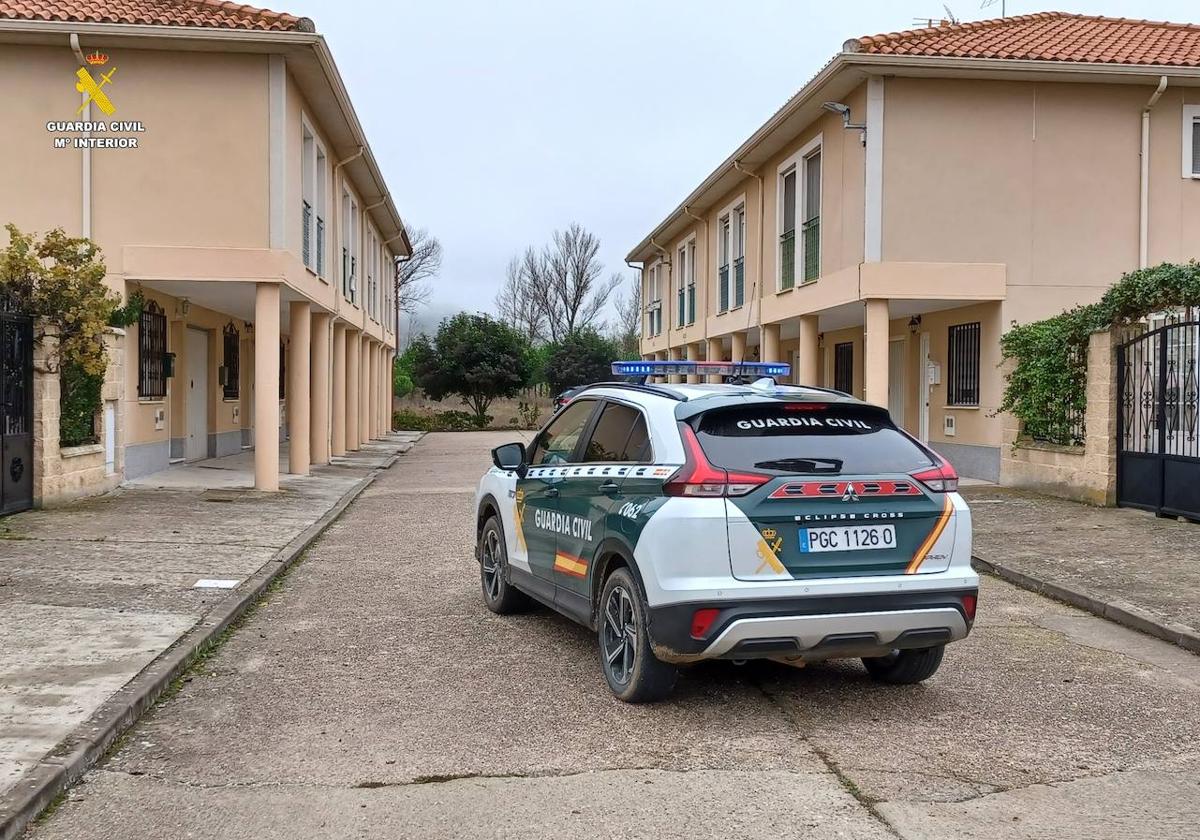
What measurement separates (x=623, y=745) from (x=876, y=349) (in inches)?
505

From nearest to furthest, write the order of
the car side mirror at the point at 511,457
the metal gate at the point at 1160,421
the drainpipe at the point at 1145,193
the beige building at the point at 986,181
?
1. the car side mirror at the point at 511,457
2. the metal gate at the point at 1160,421
3. the beige building at the point at 986,181
4. the drainpipe at the point at 1145,193

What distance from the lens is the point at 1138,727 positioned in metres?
5.21

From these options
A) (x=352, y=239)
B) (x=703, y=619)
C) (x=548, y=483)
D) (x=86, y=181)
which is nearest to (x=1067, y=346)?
(x=548, y=483)

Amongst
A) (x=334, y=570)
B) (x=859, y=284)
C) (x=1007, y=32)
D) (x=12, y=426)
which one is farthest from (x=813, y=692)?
(x=1007, y=32)

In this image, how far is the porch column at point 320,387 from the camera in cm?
2078

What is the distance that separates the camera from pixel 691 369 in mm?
8281

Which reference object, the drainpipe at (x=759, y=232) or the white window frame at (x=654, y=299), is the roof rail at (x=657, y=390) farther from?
the white window frame at (x=654, y=299)

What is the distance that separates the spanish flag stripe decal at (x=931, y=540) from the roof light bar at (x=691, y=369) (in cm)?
229

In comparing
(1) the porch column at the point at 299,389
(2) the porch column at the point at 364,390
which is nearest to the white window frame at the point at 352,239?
(2) the porch column at the point at 364,390

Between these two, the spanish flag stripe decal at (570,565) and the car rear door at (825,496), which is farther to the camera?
the spanish flag stripe decal at (570,565)

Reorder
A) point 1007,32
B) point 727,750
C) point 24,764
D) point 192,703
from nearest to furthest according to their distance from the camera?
1. point 24,764
2. point 727,750
3. point 192,703
4. point 1007,32

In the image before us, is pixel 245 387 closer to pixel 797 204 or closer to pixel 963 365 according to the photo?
pixel 797 204

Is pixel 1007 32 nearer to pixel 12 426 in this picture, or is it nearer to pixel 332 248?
pixel 332 248

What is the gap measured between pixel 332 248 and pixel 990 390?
11.9m
